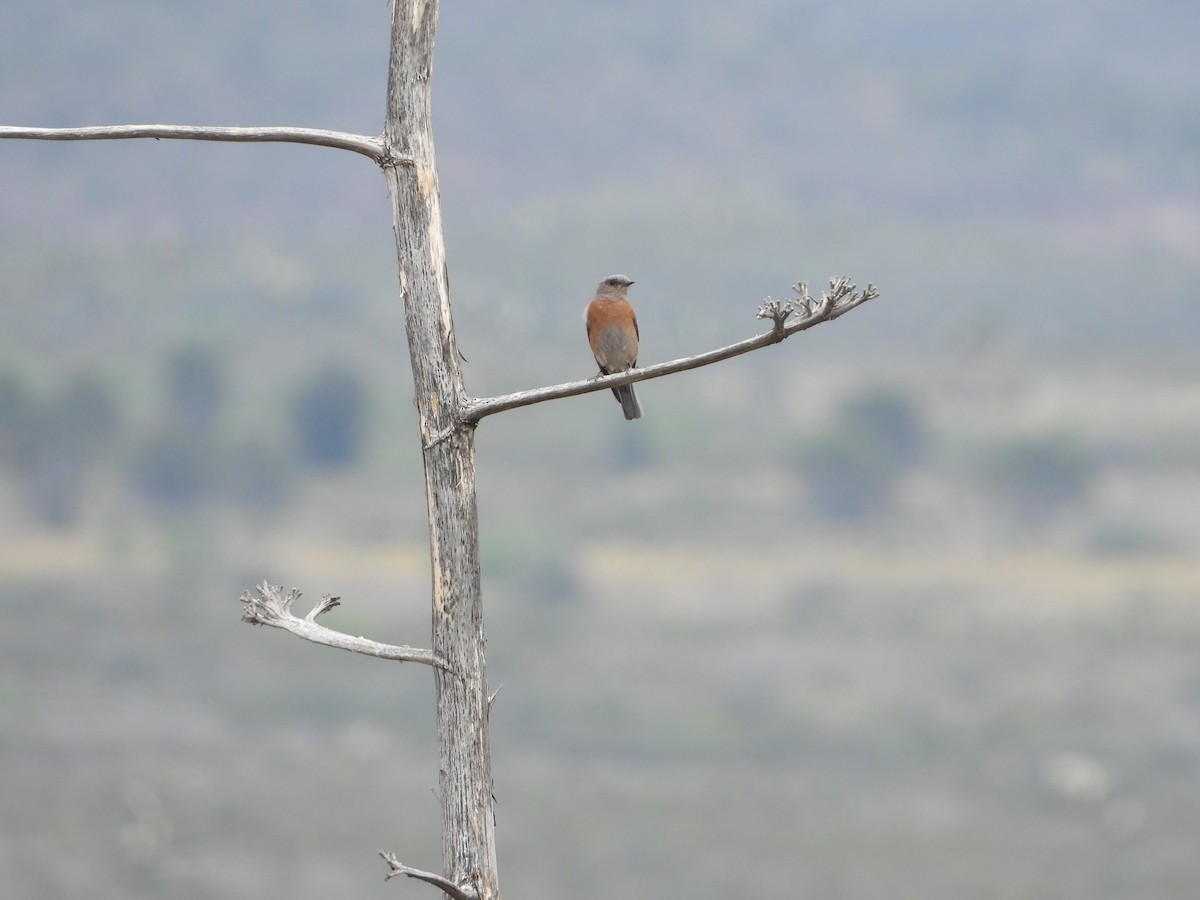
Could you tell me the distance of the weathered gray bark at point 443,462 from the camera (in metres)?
10.1

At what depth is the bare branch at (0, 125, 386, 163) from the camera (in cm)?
966

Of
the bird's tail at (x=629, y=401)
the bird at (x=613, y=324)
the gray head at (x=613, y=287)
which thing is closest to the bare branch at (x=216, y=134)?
the bird's tail at (x=629, y=401)

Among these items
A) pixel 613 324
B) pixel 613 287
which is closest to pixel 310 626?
pixel 613 324

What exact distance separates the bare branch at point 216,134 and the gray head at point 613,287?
495 centimetres

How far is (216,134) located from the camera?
9742mm

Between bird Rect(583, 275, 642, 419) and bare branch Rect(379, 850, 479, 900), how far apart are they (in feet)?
19.8

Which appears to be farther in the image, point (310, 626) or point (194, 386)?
point (194, 386)


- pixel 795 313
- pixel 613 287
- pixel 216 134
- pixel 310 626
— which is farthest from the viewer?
pixel 613 287

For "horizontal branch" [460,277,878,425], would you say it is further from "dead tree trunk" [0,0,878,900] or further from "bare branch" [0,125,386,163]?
"bare branch" [0,125,386,163]

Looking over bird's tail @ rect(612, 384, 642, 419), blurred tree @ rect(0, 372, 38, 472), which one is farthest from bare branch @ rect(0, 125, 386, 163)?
blurred tree @ rect(0, 372, 38, 472)

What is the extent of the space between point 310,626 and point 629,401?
431 centimetres

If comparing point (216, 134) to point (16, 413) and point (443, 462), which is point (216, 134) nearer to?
point (443, 462)

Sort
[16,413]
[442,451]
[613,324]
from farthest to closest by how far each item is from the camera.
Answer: [16,413], [613,324], [442,451]

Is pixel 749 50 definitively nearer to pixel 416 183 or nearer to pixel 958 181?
pixel 958 181
